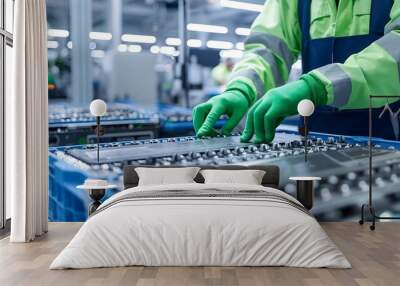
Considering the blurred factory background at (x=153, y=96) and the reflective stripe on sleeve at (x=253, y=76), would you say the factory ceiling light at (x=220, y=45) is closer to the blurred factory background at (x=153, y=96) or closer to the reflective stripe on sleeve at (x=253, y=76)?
the blurred factory background at (x=153, y=96)

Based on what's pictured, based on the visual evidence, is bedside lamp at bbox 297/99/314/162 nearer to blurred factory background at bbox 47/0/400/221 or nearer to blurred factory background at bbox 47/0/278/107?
blurred factory background at bbox 47/0/400/221

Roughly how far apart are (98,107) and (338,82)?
109 inches

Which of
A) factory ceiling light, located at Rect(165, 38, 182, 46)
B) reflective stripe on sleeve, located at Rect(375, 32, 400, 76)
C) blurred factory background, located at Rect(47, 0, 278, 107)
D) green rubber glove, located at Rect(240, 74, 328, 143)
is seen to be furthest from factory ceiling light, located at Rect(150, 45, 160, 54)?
reflective stripe on sleeve, located at Rect(375, 32, 400, 76)

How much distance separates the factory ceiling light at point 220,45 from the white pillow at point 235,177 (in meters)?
1.61

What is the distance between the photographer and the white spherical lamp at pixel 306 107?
6453mm

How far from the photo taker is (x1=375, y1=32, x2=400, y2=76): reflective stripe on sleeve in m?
6.53

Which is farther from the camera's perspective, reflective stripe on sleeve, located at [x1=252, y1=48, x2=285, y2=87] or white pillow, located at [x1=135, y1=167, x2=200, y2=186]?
reflective stripe on sleeve, located at [x1=252, y1=48, x2=285, y2=87]

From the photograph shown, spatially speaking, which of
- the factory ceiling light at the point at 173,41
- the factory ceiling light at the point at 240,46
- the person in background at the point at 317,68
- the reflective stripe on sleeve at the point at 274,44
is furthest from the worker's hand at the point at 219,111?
the factory ceiling light at the point at 173,41

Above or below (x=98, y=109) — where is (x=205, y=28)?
above

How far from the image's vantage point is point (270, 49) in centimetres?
702

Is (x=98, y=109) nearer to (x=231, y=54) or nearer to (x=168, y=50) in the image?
(x=168, y=50)

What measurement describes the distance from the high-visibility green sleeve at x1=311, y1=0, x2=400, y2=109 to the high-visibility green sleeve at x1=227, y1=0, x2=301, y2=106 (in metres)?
0.49

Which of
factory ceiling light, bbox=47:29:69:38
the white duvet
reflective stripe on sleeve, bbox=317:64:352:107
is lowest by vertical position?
the white duvet

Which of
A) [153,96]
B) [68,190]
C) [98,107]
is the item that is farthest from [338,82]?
[68,190]
